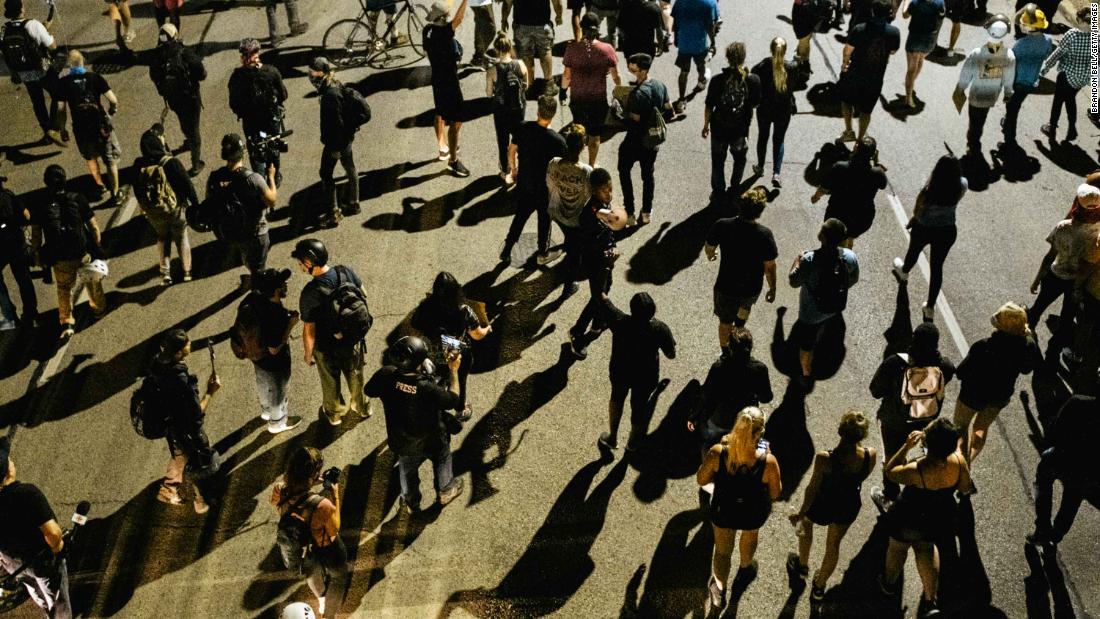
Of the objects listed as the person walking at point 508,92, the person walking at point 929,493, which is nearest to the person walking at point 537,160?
the person walking at point 508,92

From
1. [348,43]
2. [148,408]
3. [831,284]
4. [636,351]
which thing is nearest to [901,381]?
[831,284]

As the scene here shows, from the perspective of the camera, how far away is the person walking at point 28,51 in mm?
14320

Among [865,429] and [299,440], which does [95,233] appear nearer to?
[299,440]

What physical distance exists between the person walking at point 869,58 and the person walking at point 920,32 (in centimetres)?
178

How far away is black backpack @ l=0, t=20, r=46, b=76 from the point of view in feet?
47.0

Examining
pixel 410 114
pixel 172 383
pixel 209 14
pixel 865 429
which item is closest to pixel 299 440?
pixel 172 383

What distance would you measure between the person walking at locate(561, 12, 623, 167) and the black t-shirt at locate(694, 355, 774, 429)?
5.71 m

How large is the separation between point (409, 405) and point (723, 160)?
6.36 m

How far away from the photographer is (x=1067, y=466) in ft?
26.8

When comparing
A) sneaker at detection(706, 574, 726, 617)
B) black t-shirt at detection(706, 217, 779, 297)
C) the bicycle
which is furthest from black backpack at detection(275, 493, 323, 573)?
the bicycle

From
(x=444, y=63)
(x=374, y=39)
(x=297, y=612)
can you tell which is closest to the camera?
(x=297, y=612)

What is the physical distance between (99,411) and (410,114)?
7.22 m

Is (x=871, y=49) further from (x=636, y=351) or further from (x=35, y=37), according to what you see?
(x=35, y=37)

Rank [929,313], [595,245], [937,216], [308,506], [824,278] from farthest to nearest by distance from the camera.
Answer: [929,313], [937,216], [595,245], [824,278], [308,506]
